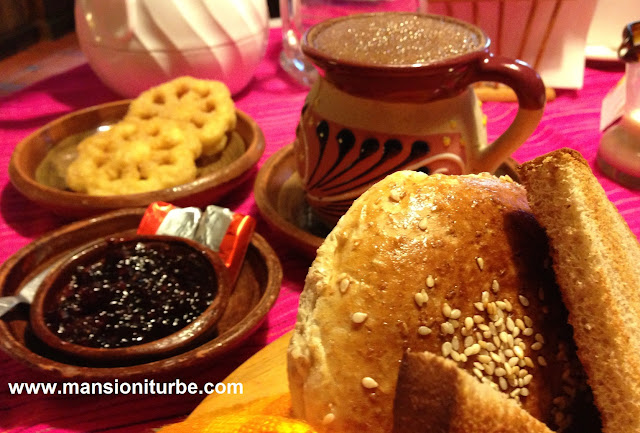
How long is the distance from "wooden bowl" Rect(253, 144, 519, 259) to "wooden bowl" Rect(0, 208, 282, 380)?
0.24 ft

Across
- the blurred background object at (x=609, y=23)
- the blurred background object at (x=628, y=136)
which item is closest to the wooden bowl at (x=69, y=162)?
the blurred background object at (x=628, y=136)

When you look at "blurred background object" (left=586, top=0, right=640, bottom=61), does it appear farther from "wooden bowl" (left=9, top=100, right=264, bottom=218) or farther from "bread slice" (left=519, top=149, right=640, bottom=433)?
"bread slice" (left=519, top=149, right=640, bottom=433)

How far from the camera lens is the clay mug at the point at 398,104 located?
46.8 inches

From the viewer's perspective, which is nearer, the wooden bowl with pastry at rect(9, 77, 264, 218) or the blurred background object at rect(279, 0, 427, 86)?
the wooden bowl with pastry at rect(9, 77, 264, 218)

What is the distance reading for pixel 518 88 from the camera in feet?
4.08

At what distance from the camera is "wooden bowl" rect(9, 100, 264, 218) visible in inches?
58.2

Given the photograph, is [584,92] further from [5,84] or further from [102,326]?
[5,84]

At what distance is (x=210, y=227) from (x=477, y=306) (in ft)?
2.65

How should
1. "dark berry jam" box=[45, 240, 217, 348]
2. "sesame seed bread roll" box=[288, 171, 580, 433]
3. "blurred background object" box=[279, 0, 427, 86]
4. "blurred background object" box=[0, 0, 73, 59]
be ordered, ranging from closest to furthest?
"sesame seed bread roll" box=[288, 171, 580, 433]
"dark berry jam" box=[45, 240, 217, 348]
"blurred background object" box=[279, 0, 427, 86]
"blurred background object" box=[0, 0, 73, 59]

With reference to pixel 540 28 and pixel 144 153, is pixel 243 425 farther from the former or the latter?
pixel 540 28

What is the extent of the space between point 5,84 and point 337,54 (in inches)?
82.4

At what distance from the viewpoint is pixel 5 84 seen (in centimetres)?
255

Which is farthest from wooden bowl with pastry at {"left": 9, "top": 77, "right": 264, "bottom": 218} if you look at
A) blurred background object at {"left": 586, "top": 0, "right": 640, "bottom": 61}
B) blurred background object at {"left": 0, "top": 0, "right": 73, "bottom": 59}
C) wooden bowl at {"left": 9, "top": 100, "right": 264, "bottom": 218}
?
blurred background object at {"left": 0, "top": 0, "right": 73, "bottom": 59}

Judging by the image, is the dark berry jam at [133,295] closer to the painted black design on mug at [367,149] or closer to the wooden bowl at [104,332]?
the wooden bowl at [104,332]
